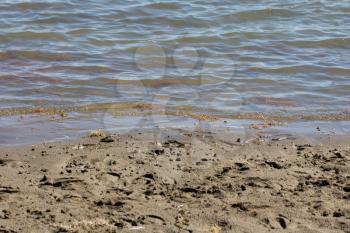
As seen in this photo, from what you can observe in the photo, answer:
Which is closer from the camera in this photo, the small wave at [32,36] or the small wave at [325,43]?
the small wave at [32,36]

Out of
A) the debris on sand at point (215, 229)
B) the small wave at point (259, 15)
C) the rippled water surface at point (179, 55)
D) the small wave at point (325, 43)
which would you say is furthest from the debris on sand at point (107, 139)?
the small wave at point (259, 15)

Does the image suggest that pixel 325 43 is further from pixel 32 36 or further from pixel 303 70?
pixel 32 36

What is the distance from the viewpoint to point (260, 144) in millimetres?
6578

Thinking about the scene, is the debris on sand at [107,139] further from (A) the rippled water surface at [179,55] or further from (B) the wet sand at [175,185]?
(A) the rippled water surface at [179,55]

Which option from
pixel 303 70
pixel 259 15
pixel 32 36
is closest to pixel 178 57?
pixel 303 70

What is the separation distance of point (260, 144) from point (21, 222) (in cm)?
291

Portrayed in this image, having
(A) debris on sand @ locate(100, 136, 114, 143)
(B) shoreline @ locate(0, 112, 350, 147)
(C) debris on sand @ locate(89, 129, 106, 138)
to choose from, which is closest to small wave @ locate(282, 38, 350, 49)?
(B) shoreline @ locate(0, 112, 350, 147)

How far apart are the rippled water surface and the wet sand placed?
1607 mm

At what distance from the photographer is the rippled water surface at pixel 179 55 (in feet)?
27.3

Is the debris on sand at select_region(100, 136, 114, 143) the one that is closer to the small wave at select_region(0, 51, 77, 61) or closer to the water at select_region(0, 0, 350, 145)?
the water at select_region(0, 0, 350, 145)

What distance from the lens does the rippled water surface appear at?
27.3 ft

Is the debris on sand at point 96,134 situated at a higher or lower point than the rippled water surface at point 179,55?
lower

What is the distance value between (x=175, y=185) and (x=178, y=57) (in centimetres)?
513

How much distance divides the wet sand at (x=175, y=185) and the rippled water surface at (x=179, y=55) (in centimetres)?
161
